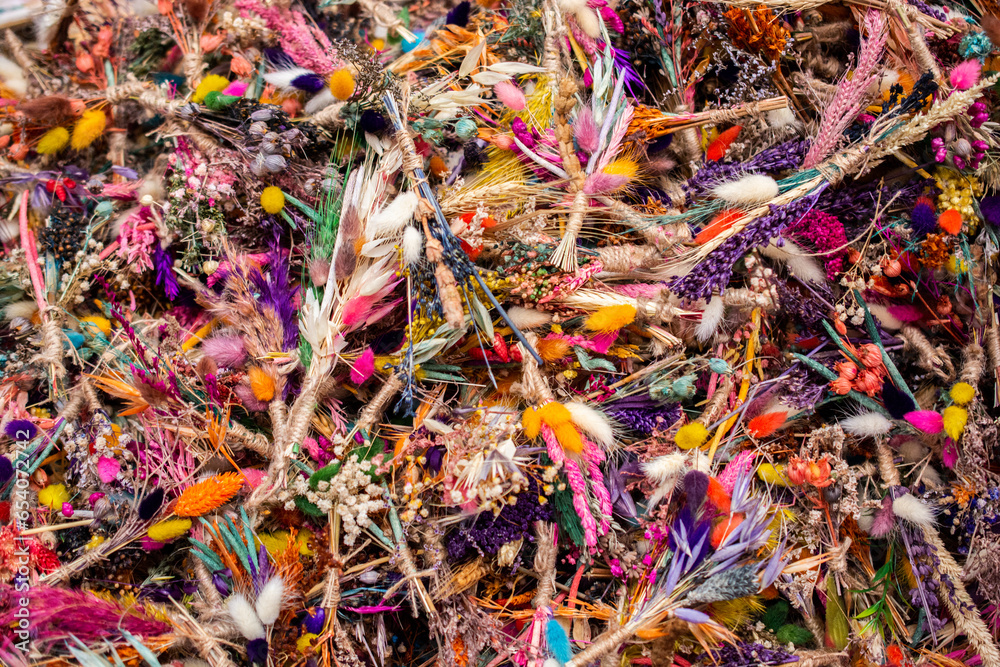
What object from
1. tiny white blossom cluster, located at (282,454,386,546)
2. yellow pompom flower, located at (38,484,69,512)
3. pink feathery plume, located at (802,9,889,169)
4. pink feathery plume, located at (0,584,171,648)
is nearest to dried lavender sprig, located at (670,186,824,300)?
pink feathery plume, located at (802,9,889,169)

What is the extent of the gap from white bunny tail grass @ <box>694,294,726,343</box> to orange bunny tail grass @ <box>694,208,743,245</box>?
0.59ft

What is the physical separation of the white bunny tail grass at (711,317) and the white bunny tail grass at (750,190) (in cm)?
30

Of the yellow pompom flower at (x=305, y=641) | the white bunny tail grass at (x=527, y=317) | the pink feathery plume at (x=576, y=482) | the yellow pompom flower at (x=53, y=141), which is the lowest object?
the yellow pompom flower at (x=305, y=641)

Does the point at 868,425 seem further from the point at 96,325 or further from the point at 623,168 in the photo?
the point at 96,325

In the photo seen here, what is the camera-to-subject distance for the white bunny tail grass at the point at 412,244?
1.71 metres

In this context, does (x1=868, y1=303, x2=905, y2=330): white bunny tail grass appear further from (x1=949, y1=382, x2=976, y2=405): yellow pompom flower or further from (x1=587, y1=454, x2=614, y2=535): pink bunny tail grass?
(x1=587, y1=454, x2=614, y2=535): pink bunny tail grass

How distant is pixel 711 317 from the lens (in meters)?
1.86

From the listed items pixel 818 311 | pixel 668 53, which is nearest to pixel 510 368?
pixel 818 311

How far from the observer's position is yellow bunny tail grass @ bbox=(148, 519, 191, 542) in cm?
175

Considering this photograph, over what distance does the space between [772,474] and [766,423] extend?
0.16 m

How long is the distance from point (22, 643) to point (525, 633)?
1371mm

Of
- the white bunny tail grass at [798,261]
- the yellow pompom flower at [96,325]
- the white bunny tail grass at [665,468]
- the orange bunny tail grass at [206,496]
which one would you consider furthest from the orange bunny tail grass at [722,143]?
the yellow pompom flower at [96,325]

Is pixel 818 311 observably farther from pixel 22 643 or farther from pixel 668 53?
pixel 22 643

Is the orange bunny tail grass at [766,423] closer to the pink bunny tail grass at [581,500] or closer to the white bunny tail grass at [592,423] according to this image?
the white bunny tail grass at [592,423]
